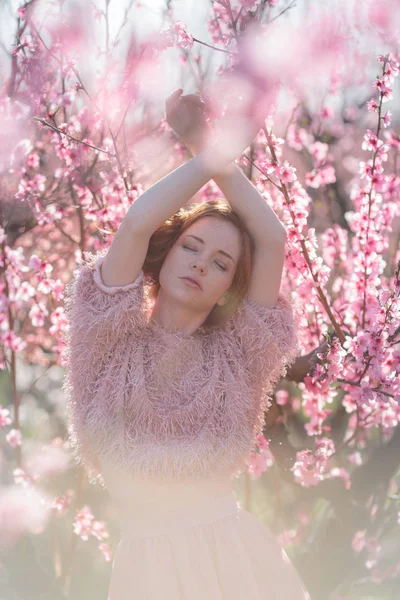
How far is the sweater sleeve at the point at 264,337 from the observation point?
163 cm

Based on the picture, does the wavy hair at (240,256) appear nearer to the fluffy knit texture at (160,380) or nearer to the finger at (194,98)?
the fluffy knit texture at (160,380)

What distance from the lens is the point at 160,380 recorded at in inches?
62.4

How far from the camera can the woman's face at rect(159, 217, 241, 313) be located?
5.25 feet

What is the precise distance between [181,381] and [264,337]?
22 cm

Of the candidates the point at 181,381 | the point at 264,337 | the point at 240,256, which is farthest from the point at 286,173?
the point at 181,381

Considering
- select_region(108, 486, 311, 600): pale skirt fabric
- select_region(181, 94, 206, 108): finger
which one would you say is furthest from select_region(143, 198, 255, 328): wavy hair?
select_region(108, 486, 311, 600): pale skirt fabric

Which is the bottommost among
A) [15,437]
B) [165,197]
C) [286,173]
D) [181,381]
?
[181,381]

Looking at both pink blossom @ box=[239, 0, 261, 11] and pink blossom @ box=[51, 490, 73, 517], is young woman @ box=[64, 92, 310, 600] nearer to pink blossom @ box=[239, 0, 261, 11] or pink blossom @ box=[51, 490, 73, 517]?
pink blossom @ box=[239, 0, 261, 11]

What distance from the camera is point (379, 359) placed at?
181 centimetres

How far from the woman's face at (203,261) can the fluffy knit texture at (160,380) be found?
0.27 feet

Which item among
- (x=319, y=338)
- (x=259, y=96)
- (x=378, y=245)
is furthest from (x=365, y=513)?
(x=259, y=96)

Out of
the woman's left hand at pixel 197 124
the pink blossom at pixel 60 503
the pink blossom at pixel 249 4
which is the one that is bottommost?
the pink blossom at pixel 60 503

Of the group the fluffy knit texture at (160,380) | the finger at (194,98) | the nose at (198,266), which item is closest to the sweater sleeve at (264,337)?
the fluffy knit texture at (160,380)

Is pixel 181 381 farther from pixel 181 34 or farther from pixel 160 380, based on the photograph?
pixel 181 34
